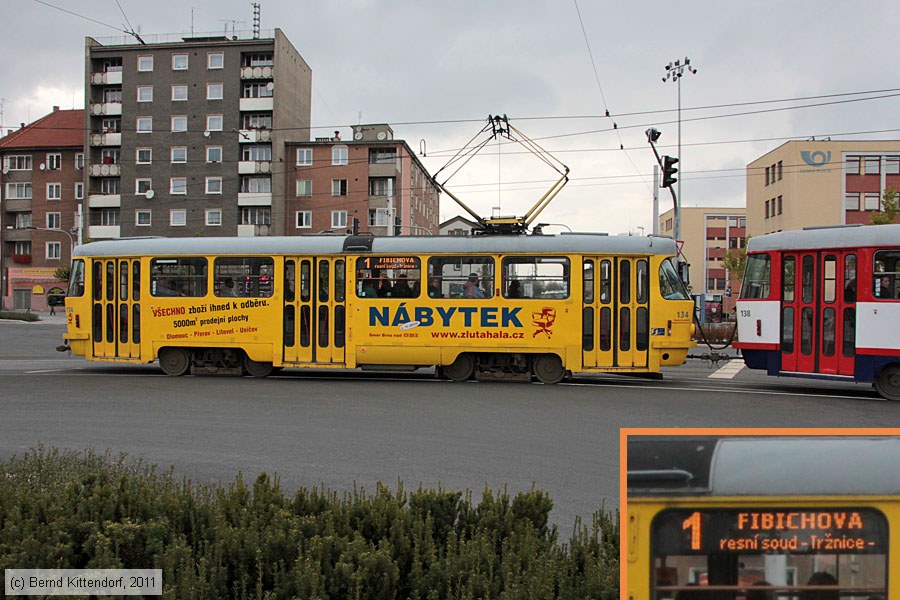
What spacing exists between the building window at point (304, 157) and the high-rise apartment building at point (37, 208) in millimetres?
21242

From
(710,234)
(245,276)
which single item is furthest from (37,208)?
(710,234)

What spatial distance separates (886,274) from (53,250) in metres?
72.0

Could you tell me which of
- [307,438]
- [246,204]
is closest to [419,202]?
[246,204]

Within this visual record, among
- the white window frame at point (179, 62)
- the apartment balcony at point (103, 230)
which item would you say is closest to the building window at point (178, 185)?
the apartment balcony at point (103, 230)

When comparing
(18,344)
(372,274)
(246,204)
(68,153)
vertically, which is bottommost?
(18,344)

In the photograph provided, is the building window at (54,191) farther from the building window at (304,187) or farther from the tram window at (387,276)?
the tram window at (387,276)

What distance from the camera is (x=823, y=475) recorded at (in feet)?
5.05

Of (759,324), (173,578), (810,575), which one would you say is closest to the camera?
(810,575)

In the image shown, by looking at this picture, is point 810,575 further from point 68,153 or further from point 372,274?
point 68,153

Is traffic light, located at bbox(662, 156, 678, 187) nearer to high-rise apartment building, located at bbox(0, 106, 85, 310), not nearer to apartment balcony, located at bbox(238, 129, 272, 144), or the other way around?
apartment balcony, located at bbox(238, 129, 272, 144)

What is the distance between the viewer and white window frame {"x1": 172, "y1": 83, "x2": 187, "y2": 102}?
62312mm

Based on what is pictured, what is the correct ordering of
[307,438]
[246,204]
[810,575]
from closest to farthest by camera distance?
[810,575] → [307,438] → [246,204]

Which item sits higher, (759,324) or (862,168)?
(862,168)

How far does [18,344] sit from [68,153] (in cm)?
4751
